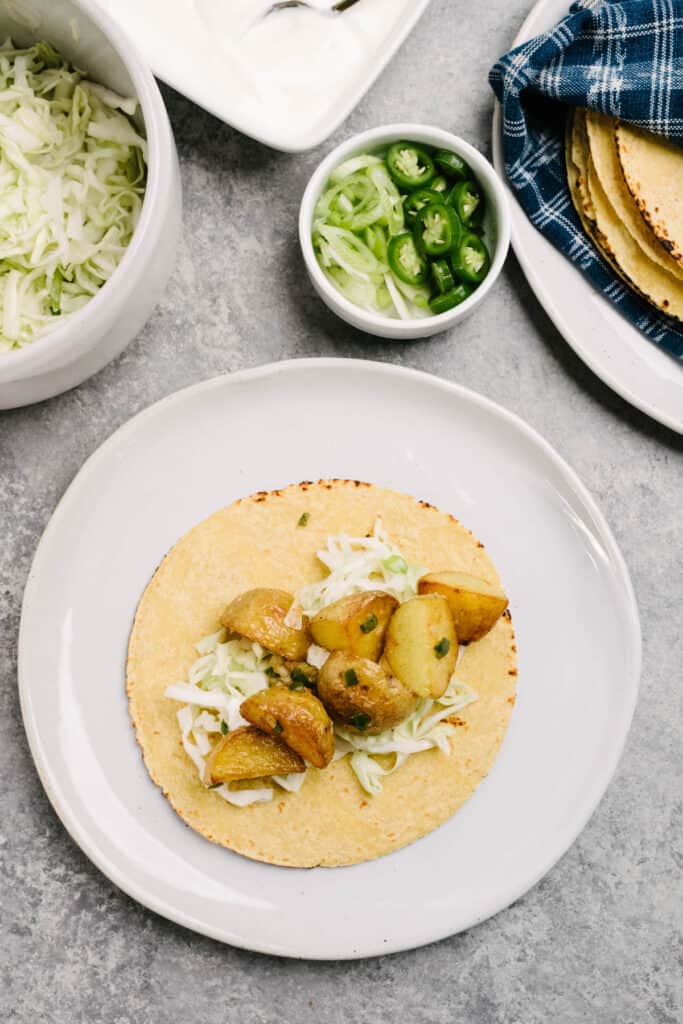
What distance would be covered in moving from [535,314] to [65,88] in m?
1.31

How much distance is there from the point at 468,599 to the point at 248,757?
2.05ft

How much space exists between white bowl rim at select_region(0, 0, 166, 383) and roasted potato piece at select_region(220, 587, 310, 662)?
0.70m

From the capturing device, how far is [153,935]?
2.47 meters

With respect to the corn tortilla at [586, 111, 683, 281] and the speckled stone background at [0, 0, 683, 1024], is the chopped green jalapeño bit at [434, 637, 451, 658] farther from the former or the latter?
the corn tortilla at [586, 111, 683, 281]

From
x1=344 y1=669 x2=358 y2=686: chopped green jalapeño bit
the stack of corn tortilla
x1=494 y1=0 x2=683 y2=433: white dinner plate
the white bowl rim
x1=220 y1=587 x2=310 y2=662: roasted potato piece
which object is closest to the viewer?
the white bowl rim

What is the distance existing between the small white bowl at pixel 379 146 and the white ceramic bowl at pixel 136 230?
35 centimetres

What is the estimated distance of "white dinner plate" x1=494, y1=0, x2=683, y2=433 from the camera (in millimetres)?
2463

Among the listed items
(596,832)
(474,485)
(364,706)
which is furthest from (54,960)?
(474,485)

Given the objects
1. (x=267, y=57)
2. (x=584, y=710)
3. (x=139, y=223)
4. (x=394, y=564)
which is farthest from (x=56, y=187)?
(x=584, y=710)

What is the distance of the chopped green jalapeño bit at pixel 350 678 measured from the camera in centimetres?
207

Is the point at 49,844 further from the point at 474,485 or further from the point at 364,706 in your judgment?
the point at 474,485

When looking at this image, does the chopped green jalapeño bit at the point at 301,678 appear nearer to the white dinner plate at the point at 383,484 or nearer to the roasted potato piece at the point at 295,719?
the roasted potato piece at the point at 295,719

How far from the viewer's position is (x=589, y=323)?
8.19 ft

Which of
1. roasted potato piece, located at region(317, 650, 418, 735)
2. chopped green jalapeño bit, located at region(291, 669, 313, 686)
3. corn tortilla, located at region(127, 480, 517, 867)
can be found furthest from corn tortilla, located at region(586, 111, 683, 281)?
chopped green jalapeño bit, located at region(291, 669, 313, 686)
